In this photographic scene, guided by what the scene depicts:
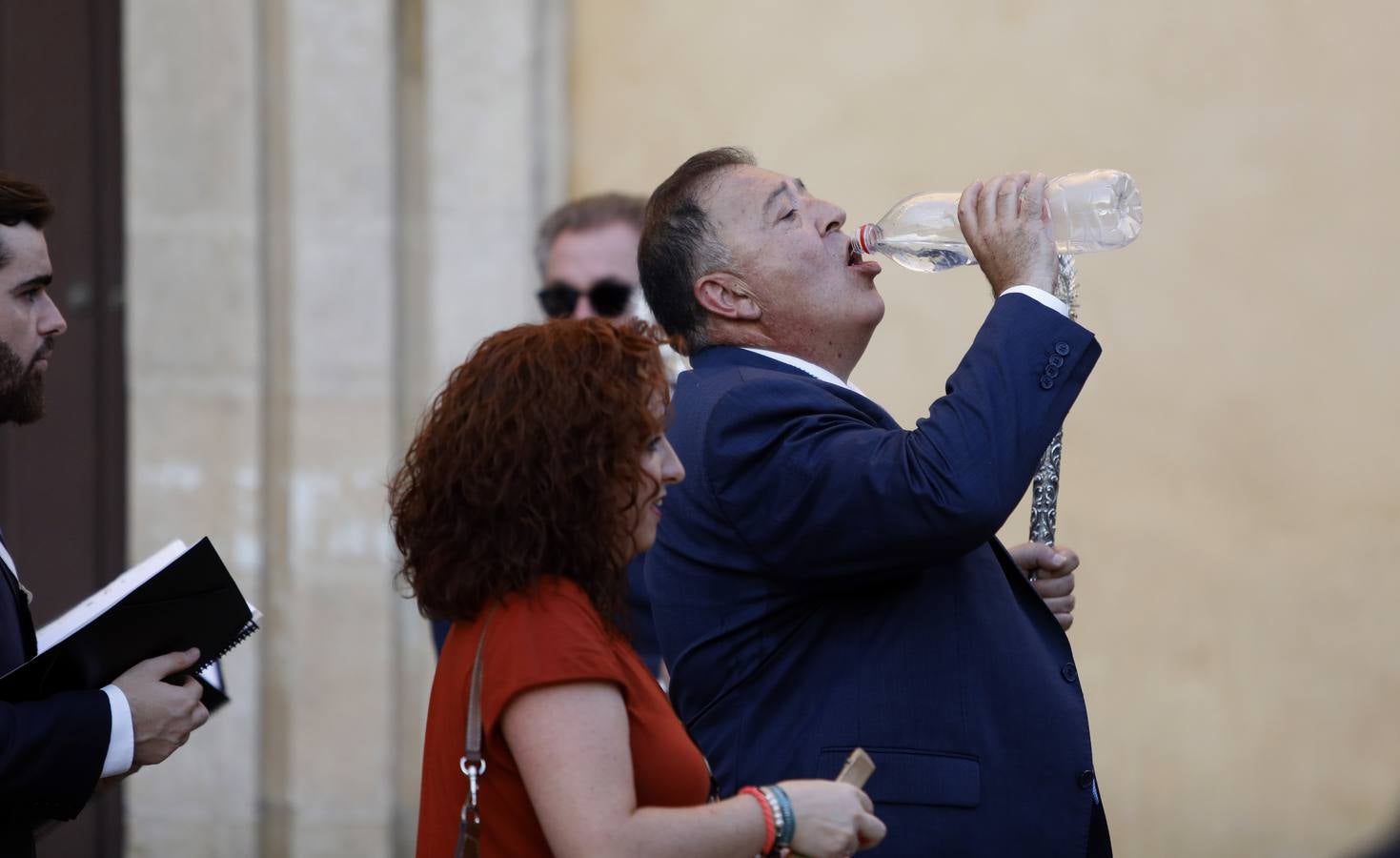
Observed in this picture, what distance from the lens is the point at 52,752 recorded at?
2250 millimetres

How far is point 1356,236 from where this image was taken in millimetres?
4277

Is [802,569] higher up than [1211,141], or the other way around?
[1211,141]

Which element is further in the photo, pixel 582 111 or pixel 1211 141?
pixel 582 111

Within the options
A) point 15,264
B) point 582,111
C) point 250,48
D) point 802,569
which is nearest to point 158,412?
point 250,48

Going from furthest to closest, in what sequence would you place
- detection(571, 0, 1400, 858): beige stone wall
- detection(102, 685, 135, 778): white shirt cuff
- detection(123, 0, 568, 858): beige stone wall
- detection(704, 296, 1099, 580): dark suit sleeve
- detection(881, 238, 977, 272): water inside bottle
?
detection(123, 0, 568, 858): beige stone wall
detection(571, 0, 1400, 858): beige stone wall
detection(881, 238, 977, 272): water inside bottle
detection(102, 685, 135, 778): white shirt cuff
detection(704, 296, 1099, 580): dark suit sleeve

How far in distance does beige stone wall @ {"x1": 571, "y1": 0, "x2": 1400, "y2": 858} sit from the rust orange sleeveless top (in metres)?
2.70

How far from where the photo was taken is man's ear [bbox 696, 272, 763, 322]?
262cm

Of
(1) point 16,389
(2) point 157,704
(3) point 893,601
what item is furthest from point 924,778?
(1) point 16,389

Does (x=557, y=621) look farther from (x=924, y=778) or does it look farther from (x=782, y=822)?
(x=924, y=778)

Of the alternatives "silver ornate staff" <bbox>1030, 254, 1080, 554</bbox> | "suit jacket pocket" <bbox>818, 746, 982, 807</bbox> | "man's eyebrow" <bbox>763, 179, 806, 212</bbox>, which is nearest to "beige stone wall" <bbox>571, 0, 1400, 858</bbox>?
"silver ornate staff" <bbox>1030, 254, 1080, 554</bbox>

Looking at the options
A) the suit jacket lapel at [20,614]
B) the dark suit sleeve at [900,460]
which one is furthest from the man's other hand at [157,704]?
the dark suit sleeve at [900,460]

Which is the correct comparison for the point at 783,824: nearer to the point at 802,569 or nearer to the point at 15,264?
the point at 802,569

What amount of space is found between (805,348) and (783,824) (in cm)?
92

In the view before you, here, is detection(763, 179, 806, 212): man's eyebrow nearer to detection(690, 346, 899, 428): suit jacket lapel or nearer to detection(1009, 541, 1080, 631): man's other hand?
detection(690, 346, 899, 428): suit jacket lapel
